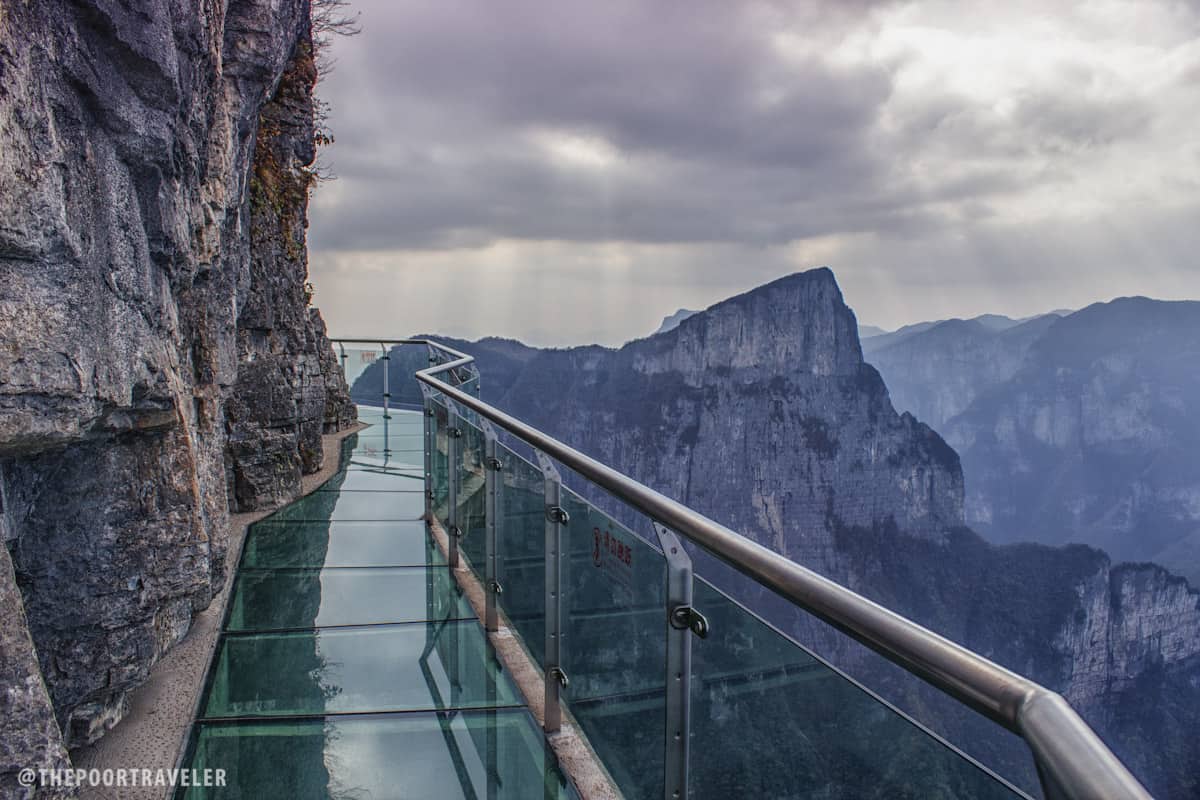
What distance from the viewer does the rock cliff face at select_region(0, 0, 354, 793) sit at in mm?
1894

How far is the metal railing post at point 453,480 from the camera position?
4.52 metres

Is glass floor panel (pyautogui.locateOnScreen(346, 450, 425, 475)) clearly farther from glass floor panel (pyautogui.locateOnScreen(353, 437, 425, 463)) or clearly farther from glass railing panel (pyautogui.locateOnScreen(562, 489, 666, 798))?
glass railing panel (pyautogui.locateOnScreen(562, 489, 666, 798))

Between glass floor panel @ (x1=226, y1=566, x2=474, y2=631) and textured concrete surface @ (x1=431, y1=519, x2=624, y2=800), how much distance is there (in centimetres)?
17

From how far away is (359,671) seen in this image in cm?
322

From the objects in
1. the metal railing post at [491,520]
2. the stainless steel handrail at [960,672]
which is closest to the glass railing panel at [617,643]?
the stainless steel handrail at [960,672]

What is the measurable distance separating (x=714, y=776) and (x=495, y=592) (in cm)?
198

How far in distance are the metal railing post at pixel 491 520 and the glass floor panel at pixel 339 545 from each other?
120 centimetres

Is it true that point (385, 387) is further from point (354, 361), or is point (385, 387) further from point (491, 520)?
point (491, 520)

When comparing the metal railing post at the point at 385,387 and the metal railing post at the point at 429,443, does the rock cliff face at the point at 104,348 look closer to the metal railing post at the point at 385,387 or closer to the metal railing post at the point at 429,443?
the metal railing post at the point at 429,443

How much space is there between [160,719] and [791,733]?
2.36 meters

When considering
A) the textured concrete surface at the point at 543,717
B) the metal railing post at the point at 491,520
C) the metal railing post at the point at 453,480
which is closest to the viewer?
the textured concrete surface at the point at 543,717

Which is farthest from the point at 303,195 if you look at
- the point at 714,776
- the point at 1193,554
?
the point at 1193,554

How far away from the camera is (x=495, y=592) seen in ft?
11.6

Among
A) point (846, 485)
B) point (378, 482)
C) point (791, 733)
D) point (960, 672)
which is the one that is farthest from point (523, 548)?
point (846, 485)
